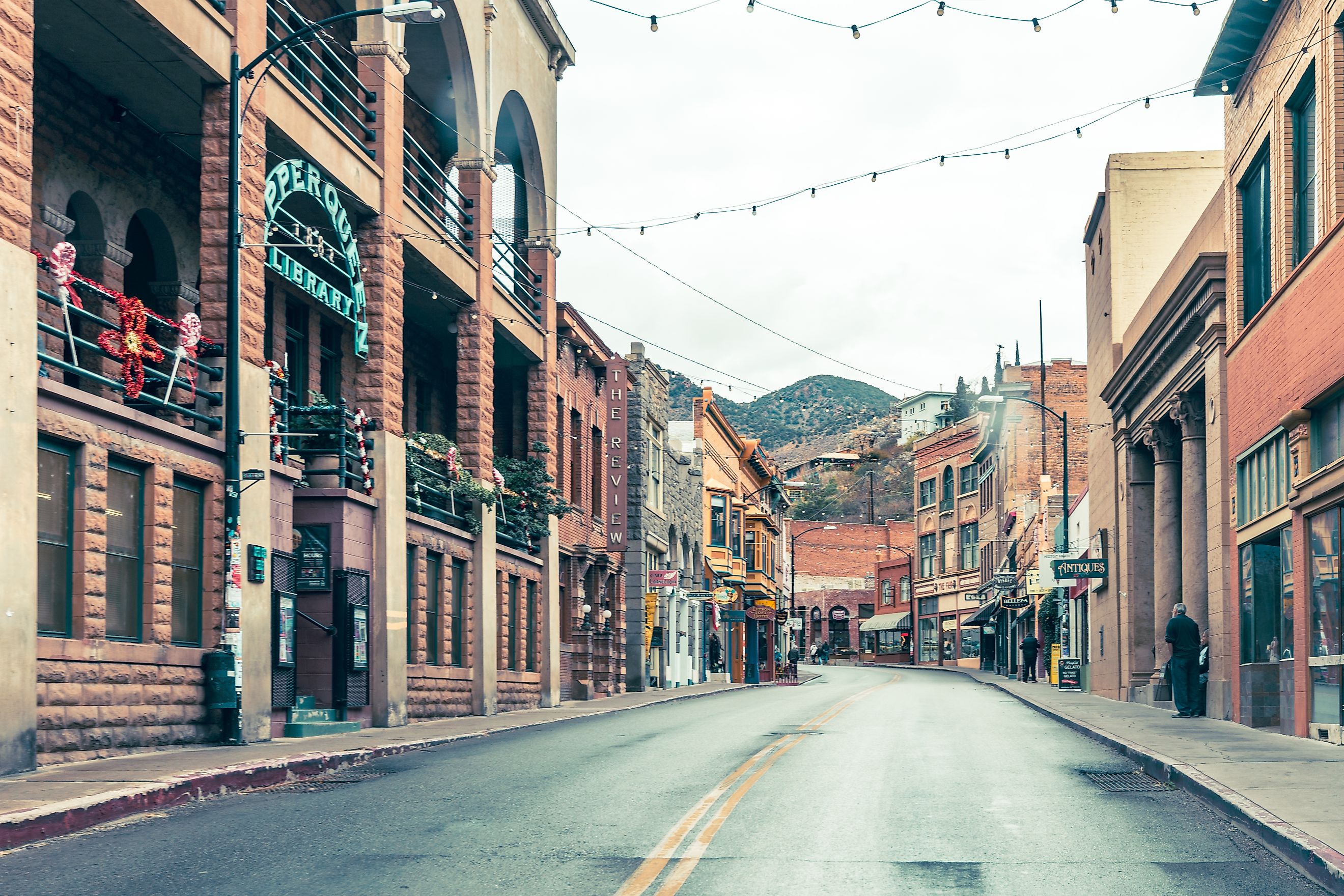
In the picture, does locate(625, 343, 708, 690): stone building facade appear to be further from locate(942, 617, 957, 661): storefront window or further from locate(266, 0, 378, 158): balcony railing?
locate(942, 617, 957, 661): storefront window

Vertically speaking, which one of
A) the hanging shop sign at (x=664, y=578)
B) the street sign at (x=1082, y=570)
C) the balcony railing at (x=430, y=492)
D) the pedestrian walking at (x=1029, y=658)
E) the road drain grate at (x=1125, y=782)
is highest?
the balcony railing at (x=430, y=492)

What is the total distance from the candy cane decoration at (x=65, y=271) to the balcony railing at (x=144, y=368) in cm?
14

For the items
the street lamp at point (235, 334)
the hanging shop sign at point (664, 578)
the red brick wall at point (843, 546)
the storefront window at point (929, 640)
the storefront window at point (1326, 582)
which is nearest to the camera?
the street lamp at point (235, 334)

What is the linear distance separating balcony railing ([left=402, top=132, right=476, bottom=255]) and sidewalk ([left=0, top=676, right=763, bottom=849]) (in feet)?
34.6

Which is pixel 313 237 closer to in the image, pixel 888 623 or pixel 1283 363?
pixel 1283 363

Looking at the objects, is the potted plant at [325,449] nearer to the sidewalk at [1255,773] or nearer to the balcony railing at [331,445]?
the balcony railing at [331,445]

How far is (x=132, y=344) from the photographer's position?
1652 cm

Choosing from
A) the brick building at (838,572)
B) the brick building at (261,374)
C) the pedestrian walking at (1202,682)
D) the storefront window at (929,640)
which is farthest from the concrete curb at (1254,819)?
the brick building at (838,572)

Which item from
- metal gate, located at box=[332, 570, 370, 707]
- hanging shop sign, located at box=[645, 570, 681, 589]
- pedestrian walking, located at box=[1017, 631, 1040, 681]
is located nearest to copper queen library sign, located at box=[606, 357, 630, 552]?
hanging shop sign, located at box=[645, 570, 681, 589]

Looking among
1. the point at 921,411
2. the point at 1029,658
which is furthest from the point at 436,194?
the point at 921,411

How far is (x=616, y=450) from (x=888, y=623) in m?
63.8

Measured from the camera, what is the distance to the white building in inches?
6816

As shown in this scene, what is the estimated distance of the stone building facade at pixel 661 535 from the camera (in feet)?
153

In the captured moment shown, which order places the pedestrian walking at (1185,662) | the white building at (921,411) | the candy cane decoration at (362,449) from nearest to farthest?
the candy cane decoration at (362,449) → the pedestrian walking at (1185,662) → the white building at (921,411)
